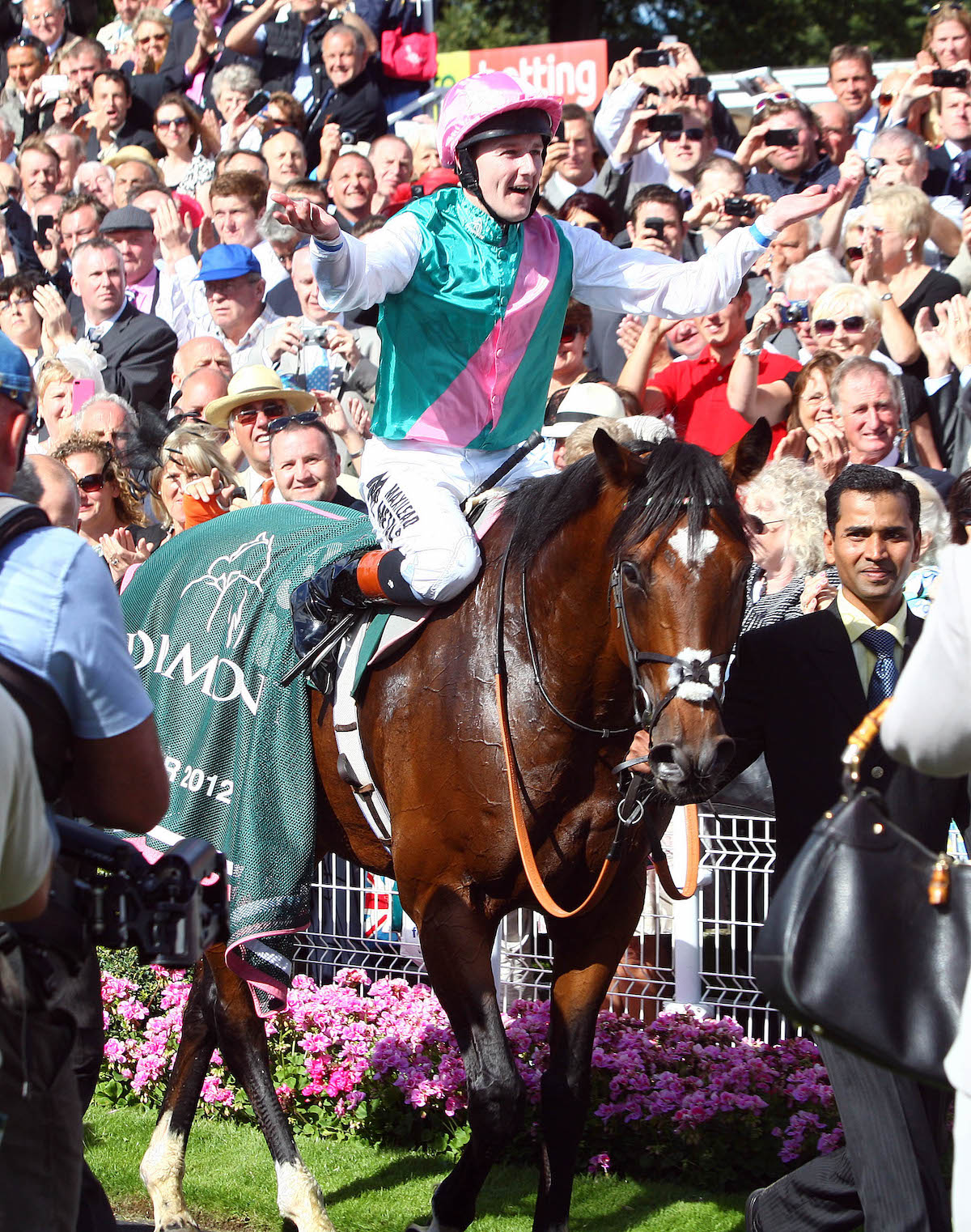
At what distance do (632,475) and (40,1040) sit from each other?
7.53 feet

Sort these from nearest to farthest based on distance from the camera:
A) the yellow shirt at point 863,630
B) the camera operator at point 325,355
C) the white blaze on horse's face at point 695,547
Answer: the white blaze on horse's face at point 695,547 → the yellow shirt at point 863,630 → the camera operator at point 325,355

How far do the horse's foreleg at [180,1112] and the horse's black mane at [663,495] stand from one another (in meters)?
2.22

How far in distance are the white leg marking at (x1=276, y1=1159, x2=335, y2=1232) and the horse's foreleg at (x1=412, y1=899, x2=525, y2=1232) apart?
0.52 m

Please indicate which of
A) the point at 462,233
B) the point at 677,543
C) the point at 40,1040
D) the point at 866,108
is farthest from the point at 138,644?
the point at 866,108

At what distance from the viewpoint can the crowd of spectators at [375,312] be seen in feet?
22.7

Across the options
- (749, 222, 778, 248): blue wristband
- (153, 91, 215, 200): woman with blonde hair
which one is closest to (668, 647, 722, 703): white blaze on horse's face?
(749, 222, 778, 248): blue wristband

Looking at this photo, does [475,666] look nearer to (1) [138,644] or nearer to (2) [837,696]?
(2) [837,696]

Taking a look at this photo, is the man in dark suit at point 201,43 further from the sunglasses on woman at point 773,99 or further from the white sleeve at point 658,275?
the white sleeve at point 658,275

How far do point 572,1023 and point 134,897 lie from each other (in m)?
2.20

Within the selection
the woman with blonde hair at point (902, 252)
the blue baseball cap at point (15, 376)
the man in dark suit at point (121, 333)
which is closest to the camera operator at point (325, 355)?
the man in dark suit at point (121, 333)

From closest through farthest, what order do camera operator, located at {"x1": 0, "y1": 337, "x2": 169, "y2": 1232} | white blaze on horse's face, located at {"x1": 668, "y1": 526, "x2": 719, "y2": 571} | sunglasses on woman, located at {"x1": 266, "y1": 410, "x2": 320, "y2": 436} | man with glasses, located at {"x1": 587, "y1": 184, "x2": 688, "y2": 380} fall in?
camera operator, located at {"x1": 0, "y1": 337, "x2": 169, "y2": 1232} → white blaze on horse's face, located at {"x1": 668, "y1": 526, "x2": 719, "y2": 571} → sunglasses on woman, located at {"x1": 266, "y1": 410, "x2": 320, "y2": 436} → man with glasses, located at {"x1": 587, "y1": 184, "x2": 688, "y2": 380}

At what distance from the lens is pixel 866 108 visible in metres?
11.4

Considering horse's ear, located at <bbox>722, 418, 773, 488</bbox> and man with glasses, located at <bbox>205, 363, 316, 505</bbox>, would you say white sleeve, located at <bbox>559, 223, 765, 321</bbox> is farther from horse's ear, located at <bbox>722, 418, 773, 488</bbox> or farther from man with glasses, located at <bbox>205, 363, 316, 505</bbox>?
man with glasses, located at <bbox>205, 363, 316, 505</bbox>

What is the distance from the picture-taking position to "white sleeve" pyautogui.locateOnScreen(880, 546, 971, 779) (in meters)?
2.52
